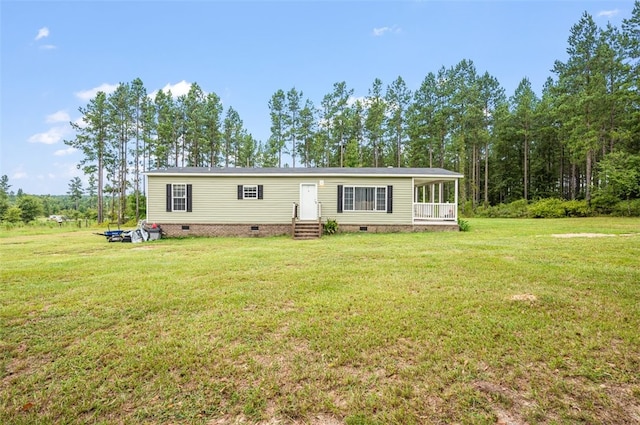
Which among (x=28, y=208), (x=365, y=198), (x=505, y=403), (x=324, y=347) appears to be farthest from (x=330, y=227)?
(x=28, y=208)

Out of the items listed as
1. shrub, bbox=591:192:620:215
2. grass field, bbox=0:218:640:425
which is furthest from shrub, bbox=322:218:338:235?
shrub, bbox=591:192:620:215

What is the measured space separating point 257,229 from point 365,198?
508 centimetres

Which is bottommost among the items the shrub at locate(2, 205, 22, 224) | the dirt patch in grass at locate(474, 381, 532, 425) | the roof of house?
the dirt patch in grass at locate(474, 381, 532, 425)

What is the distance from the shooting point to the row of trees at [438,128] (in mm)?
21234

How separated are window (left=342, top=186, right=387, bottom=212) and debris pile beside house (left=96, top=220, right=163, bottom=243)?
8.11m

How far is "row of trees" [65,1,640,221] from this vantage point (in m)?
21.2

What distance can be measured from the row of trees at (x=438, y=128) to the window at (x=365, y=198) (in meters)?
16.3

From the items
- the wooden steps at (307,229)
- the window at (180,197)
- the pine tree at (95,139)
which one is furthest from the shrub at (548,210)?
the pine tree at (95,139)

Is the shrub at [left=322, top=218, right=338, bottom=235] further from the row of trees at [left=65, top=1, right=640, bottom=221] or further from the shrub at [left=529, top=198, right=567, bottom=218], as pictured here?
the shrub at [left=529, top=198, right=567, bottom=218]

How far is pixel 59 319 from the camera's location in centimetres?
370

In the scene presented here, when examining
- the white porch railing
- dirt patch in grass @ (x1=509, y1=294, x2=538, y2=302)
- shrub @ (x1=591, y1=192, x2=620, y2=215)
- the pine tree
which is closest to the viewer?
dirt patch in grass @ (x1=509, y1=294, x2=538, y2=302)

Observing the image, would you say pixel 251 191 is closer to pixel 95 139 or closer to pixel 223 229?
pixel 223 229

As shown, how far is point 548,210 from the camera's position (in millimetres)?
21594

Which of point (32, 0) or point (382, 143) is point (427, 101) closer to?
point (382, 143)
